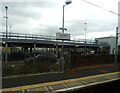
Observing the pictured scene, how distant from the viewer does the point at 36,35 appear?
25.4 m

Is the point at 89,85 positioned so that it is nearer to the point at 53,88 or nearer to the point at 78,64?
the point at 53,88

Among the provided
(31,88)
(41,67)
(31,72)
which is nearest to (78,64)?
(41,67)

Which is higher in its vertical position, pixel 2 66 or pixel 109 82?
pixel 2 66

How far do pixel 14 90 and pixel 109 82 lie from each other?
5541mm

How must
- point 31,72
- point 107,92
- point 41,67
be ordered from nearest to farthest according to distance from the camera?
point 107,92, point 31,72, point 41,67

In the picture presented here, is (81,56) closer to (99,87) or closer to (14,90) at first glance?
(99,87)

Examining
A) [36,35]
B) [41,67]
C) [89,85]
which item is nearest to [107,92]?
[89,85]

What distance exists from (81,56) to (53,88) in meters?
7.71

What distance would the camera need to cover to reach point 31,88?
203 inches

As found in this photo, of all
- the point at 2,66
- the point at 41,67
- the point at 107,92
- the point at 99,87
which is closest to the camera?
the point at 99,87

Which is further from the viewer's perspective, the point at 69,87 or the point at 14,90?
the point at 69,87

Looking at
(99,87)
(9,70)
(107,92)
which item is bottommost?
(107,92)

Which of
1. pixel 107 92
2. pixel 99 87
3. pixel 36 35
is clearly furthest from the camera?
pixel 36 35

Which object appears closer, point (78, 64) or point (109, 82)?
point (109, 82)
